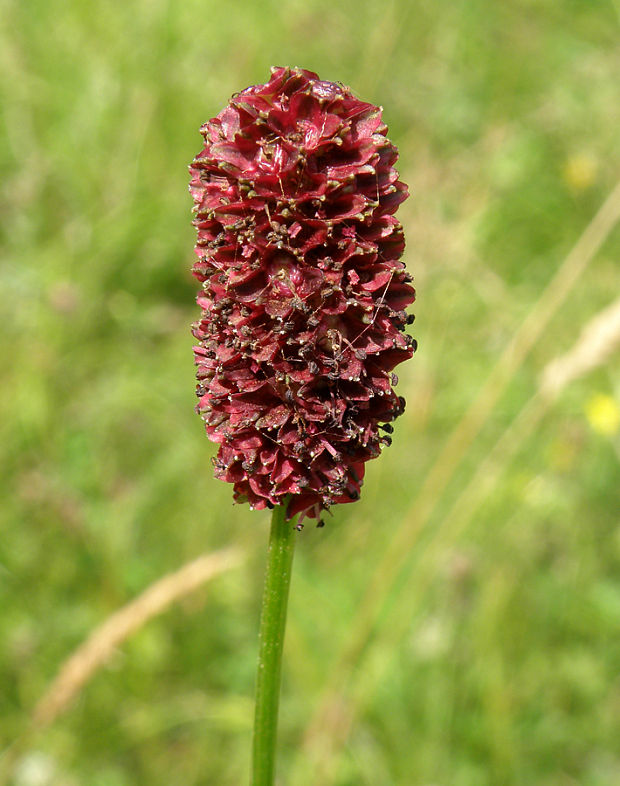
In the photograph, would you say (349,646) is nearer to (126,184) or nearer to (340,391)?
(340,391)

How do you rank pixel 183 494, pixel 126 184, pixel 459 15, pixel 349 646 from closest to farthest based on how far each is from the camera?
pixel 349 646 < pixel 183 494 < pixel 126 184 < pixel 459 15

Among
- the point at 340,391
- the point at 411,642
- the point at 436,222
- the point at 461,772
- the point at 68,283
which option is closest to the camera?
the point at 340,391

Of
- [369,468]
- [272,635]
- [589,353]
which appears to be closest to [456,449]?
[589,353]

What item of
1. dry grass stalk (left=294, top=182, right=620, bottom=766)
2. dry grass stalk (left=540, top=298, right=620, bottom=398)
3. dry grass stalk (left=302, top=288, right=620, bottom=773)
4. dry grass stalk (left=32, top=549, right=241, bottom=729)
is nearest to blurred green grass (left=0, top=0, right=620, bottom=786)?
dry grass stalk (left=302, top=288, right=620, bottom=773)

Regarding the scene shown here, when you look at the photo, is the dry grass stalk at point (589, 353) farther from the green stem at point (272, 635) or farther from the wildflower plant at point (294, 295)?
the green stem at point (272, 635)

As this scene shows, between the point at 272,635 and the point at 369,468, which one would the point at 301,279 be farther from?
the point at 369,468

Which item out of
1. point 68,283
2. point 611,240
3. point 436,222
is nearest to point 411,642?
point 436,222

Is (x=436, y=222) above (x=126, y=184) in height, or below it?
below

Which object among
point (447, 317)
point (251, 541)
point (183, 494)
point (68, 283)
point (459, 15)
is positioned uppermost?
point (459, 15)
